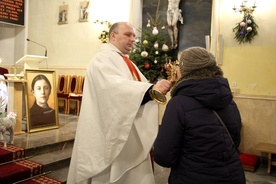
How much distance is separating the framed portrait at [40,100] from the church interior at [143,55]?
2 centimetres

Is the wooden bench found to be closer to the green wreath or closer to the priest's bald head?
the green wreath

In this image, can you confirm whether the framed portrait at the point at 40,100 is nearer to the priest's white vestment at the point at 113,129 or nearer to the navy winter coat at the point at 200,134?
the priest's white vestment at the point at 113,129

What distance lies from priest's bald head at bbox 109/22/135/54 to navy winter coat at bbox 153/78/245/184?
1095 millimetres

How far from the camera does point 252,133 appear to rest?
18.5 ft

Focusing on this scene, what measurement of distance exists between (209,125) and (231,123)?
0.54 feet

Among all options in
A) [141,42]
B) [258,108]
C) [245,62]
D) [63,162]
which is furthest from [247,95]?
[63,162]

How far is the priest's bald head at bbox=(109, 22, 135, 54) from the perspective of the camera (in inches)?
96.9

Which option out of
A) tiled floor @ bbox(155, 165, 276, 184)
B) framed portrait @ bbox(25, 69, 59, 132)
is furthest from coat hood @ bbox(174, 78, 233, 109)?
framed portrait @ bbox(25, 69, 59, 132)

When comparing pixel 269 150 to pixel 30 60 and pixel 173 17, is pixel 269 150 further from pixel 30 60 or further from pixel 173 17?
pixel 30 60

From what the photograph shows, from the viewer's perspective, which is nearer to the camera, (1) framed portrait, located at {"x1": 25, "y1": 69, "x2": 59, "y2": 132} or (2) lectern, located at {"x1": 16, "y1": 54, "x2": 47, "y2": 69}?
(1) framed portrait, located at {"x1": 25, "y1": 69, "x2": 59, "y2": 132}

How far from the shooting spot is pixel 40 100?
516 cm

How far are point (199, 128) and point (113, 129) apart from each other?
78cm

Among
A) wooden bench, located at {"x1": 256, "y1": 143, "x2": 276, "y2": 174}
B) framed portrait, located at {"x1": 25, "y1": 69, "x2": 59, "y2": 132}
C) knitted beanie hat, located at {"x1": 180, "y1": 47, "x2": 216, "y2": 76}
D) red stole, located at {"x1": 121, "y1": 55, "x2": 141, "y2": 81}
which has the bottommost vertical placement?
wooden bench, located at {"x1": 256, "y1": 143, "x2": 276, "y2": 174}

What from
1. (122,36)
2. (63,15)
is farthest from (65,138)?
(63,15)
